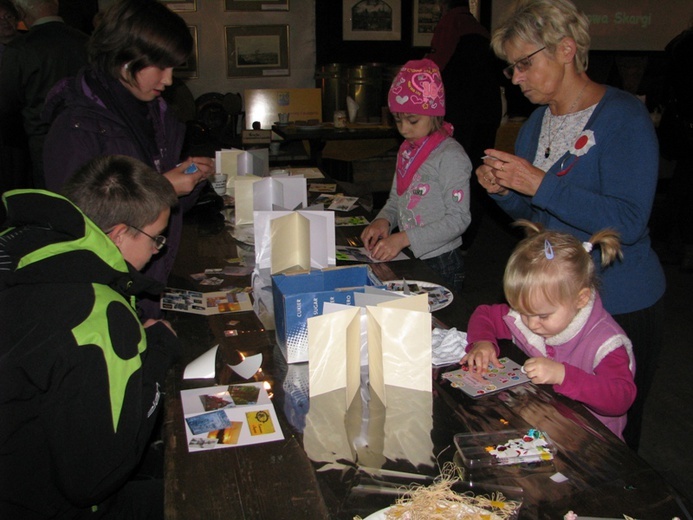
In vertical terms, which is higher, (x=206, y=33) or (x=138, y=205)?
(x=206, y=33)

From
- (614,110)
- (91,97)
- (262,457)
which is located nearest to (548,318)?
(614,110)

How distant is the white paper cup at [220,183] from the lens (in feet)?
9.99

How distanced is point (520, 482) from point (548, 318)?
1.65 ft

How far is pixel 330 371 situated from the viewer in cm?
136

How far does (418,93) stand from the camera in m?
2.40

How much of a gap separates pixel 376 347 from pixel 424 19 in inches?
256

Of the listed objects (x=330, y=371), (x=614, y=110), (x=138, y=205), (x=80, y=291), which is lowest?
(x=330, y=371)

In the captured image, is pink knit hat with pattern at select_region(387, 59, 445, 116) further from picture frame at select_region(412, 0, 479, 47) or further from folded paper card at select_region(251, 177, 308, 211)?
picture frame at select_region(412, 0, 479, 47)

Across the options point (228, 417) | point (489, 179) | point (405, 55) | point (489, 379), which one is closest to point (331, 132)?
point (405, 55)

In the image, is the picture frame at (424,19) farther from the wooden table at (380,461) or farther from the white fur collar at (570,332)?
the wooden table at (380,461)

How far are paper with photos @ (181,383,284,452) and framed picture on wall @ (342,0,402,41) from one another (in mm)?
6261

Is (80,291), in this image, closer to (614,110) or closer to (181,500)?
(181,500)

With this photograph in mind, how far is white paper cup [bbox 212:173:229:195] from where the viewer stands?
3.04 m

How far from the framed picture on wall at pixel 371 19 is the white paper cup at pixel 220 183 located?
14.7 ft
